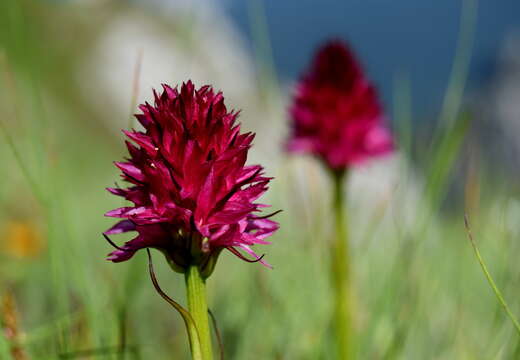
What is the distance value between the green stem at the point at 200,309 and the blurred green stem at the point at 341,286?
86 cm

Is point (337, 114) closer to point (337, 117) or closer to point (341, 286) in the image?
point (337, 117)

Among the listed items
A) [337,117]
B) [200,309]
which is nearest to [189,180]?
[200,309]

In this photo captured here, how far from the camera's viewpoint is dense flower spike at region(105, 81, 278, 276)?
2.40 ft

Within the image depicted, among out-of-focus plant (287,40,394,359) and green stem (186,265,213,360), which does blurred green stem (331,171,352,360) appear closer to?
out-of-focus plant (287,40,394,359)

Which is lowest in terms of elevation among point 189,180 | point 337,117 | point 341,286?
point 341,286

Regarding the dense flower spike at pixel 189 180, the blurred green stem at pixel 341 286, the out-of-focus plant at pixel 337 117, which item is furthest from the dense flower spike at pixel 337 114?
the dense flower spike at pixel 189 180

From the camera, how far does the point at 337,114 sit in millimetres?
1828

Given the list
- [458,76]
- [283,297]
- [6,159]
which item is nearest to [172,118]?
[458,76]

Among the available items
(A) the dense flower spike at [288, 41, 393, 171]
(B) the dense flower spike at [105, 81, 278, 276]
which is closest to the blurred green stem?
(A) the dense flower spike at [288, 41, 393, 171]

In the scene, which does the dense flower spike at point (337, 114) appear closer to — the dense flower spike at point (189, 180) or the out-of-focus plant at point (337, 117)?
the out-of-focus plant at point (337, 117)

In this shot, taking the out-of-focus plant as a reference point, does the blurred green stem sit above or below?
below

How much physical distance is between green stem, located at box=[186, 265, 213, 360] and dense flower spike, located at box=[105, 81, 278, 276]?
21mm

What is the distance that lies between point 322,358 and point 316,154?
57 cm

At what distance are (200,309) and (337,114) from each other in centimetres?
119
